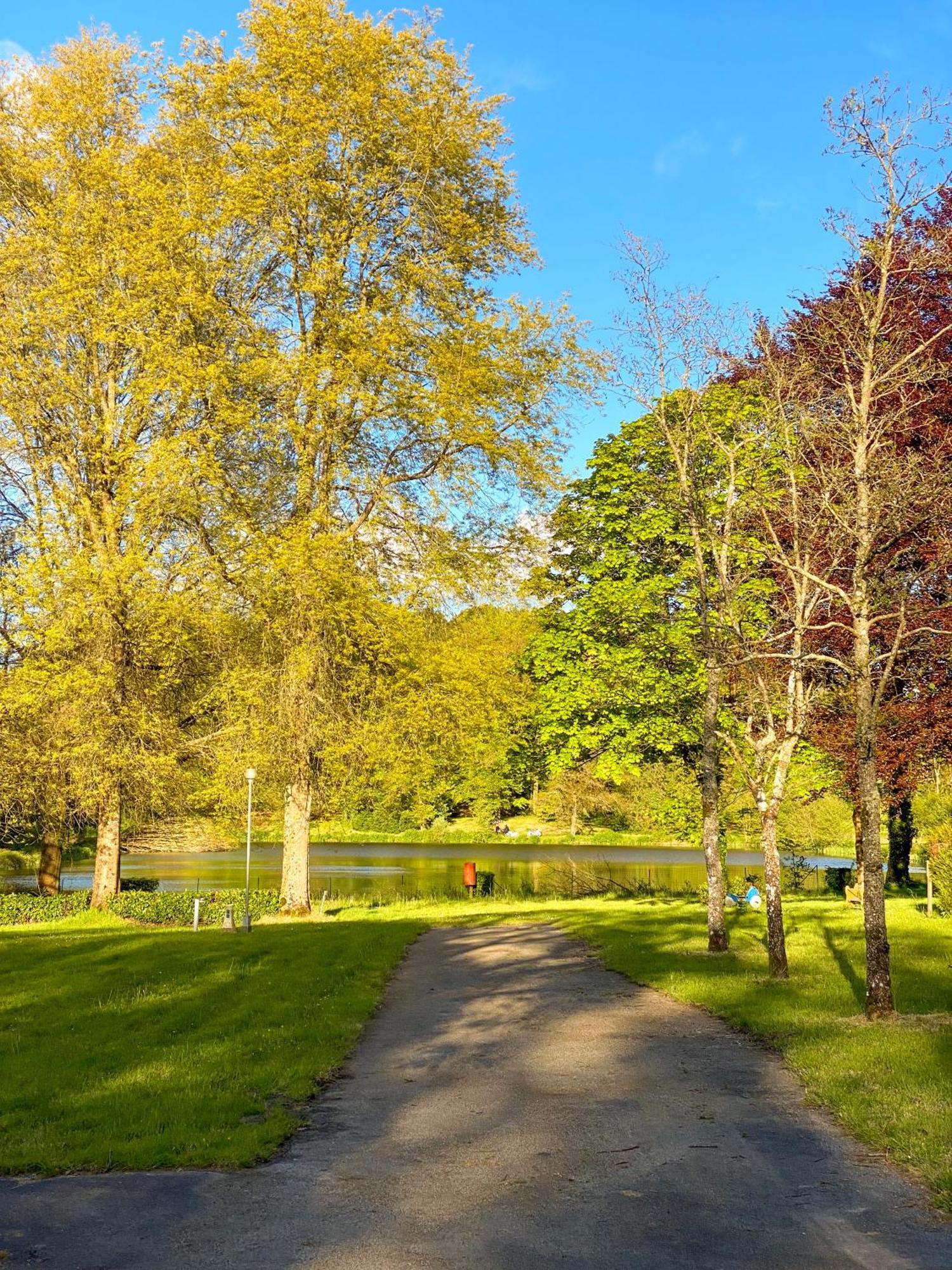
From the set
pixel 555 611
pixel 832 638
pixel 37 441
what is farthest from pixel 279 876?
pixel 832 638

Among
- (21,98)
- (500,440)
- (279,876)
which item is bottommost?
(279,876)

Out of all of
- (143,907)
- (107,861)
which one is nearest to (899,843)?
(143,907)

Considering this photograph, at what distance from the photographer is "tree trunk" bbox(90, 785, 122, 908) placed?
2673cm

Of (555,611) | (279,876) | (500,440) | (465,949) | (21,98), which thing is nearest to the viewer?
(465,949)

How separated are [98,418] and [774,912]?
20.6m

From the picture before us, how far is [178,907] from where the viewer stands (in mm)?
26656

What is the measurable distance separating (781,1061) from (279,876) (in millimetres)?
39793

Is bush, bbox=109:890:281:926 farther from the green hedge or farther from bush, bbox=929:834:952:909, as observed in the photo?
bush, bbox=929:834:952:909

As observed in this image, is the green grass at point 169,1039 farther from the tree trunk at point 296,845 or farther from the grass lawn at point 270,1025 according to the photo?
the tree trunk at point 296,845

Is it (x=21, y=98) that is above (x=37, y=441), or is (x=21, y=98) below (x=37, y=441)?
above

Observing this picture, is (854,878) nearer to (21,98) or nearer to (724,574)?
(724,574)

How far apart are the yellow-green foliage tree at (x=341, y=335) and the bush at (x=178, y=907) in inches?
57.2

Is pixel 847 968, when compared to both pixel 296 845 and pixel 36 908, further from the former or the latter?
pixel 36 908

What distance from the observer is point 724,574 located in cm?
1681
